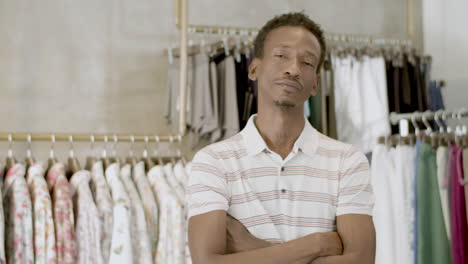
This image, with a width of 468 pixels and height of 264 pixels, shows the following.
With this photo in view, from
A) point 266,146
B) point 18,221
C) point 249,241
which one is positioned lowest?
point 18,221

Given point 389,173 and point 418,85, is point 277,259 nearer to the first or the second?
point 389,173

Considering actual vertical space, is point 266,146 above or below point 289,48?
below

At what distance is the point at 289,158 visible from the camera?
1578 mm

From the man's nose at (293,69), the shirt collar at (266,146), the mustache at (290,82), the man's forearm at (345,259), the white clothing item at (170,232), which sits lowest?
the white clothing item at (170,232)

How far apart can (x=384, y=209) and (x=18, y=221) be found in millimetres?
1552

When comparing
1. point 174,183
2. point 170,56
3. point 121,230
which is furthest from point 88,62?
point 121,230

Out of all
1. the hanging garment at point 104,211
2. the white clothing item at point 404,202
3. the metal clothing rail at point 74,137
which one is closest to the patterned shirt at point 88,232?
the hanging garment at point 104,211

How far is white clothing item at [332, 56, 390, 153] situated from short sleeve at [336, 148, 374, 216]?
2043 millimetres

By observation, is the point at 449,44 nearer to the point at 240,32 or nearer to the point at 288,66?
the point at 240,32

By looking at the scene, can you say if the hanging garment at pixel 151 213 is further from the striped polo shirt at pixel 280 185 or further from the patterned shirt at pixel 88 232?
the striped polo shirt at pixel 280 185

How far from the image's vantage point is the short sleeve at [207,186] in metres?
1.52

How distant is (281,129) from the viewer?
162cm

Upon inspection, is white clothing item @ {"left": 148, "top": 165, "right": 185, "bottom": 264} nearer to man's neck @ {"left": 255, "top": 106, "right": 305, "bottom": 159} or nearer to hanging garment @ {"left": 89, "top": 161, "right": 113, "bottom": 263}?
hanging garment @ {"left": 89, "top": 161, "right": 113, "bottom": 263}

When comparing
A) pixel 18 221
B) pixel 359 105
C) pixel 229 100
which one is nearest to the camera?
→ pixel 18 221
